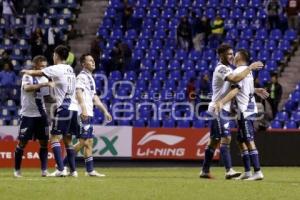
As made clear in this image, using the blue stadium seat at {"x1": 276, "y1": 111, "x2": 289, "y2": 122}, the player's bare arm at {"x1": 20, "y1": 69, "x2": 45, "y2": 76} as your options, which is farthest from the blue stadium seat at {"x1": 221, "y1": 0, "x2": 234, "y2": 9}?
the player's bare arm at {"x1": 20, "y1": 69, "x2": 45, "y2": 76}

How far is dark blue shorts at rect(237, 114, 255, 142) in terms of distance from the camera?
57.0 ft

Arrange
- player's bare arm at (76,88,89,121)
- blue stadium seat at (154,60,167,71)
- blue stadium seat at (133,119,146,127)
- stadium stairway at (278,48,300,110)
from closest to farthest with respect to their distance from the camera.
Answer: player's bare arm at (76,88,89,121) < blue stadium seat at (133,119,146,127) < stadium stairway at (278,48,300,110) < blue stadium seat at (154,60,167,71)

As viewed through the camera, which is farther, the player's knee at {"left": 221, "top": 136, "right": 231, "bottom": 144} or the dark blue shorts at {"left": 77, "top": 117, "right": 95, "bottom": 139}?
the dark blue shorts at {"left": 77, "top": 117, "right": 95, "bottom": 139}

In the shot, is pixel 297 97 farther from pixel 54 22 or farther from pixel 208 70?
pixel 54 22

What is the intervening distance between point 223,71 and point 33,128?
376 cm

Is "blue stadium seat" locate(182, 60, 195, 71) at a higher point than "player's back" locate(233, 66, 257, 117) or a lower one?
higher

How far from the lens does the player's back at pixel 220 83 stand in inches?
682

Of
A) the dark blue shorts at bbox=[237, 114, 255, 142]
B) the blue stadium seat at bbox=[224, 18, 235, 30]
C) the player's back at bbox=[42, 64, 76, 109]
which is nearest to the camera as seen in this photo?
the dark blue shorts at bbox=[237, 114, 255, 142]

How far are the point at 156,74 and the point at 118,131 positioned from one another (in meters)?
5.45

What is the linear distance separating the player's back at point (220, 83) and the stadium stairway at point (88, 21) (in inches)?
678

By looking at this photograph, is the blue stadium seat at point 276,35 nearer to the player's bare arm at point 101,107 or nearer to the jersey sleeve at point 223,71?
the player's bare arm at point 101,107

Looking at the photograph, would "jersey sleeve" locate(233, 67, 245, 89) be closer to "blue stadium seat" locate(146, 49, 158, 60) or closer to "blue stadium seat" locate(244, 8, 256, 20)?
"blue stadium seat" locate(146, 49, 158, 60)

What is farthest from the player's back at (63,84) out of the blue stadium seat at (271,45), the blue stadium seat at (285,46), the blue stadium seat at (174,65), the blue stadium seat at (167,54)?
the blue stadium seat at (285,46)

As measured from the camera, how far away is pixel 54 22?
34.7 m
